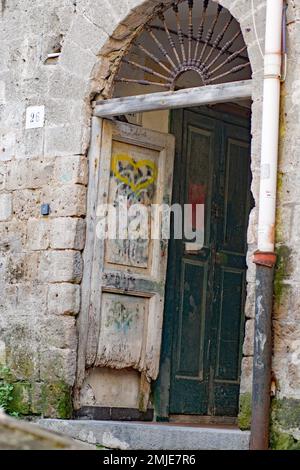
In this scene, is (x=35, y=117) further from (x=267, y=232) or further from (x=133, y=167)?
(x=267, y=232)

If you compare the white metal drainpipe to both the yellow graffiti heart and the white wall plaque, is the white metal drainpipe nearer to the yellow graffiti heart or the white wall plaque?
the yellow graffiti heart

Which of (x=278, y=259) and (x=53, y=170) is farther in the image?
(x=53, y=170)

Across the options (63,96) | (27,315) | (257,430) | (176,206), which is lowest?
(257,430)

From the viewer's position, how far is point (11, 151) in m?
9.38

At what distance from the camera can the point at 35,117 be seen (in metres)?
9.22

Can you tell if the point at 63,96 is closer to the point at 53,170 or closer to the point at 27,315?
the point at 53,170

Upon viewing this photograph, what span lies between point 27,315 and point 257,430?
95.9 inches

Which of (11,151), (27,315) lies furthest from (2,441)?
(11,151)

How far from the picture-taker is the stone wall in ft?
28.7

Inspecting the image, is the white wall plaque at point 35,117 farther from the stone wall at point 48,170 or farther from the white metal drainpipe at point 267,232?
the white metal drainpipe at point 267,232

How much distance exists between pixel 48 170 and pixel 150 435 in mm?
2265

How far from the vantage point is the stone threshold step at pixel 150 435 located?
24.5 ft

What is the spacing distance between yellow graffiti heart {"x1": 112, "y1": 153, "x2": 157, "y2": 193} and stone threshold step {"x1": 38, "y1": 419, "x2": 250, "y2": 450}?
1847mm

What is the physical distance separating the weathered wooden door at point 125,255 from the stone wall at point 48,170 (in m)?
0.12
